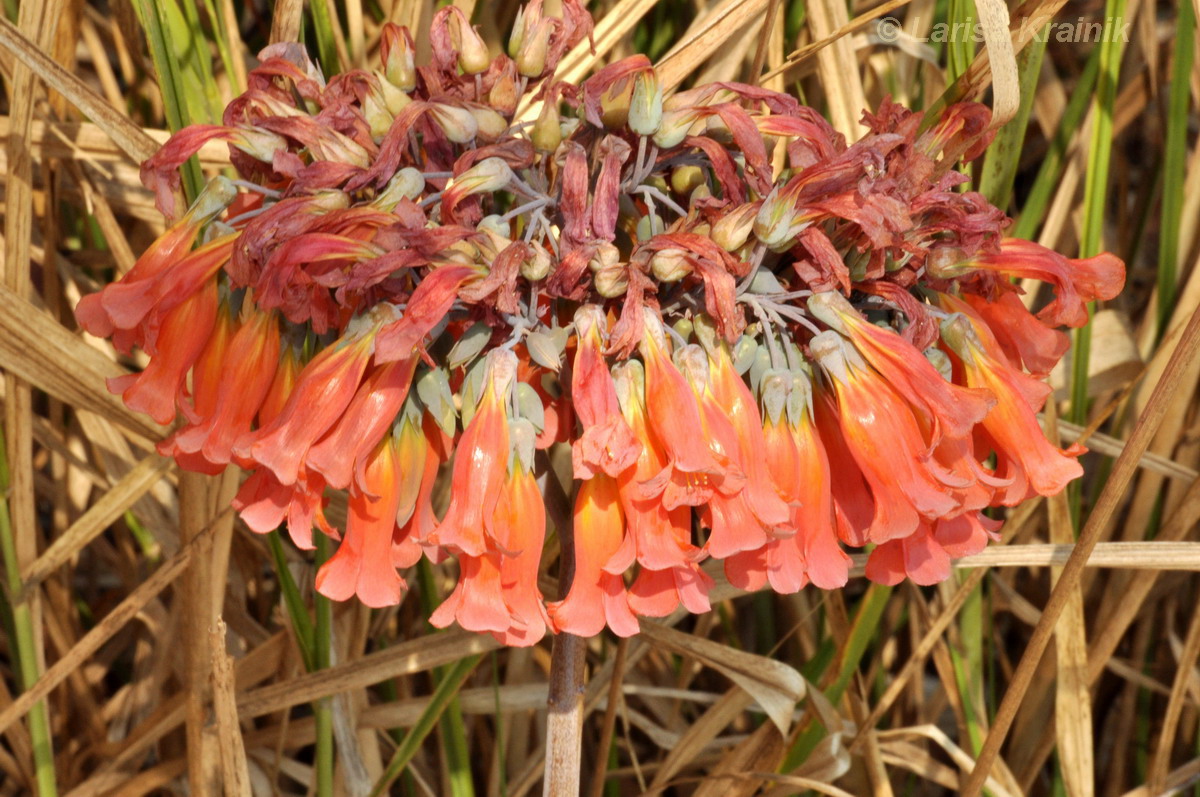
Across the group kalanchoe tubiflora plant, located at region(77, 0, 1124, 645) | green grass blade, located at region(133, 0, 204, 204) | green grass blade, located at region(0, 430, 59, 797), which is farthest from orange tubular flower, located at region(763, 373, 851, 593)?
green grass blade, located at region(0, 430, 59, 797)

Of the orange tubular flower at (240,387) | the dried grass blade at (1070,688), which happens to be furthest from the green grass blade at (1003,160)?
the orange tubular flower at (240,387)

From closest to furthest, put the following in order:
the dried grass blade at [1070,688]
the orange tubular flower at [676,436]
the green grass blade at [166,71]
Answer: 1. the orange tubular flower at [676,436]
2. the green grass blade at [166,71]
3. the dried grass blade at [1070,688]

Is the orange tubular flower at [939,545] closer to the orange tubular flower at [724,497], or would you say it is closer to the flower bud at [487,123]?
the orange tubular flower at [724,497]

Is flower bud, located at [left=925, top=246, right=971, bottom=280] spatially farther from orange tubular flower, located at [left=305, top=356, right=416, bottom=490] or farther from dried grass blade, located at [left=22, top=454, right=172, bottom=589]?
dried grass blade, located at [left=22, top=454, right=172, bottom=589]

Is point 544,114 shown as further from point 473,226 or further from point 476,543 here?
point 476,543

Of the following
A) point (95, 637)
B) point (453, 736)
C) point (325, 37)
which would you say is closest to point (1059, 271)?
point (325, 37)

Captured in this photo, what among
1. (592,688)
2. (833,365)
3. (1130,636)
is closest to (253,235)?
(833,365)

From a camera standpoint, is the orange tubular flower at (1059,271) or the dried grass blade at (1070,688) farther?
the dried grass blade at (1070,688)
